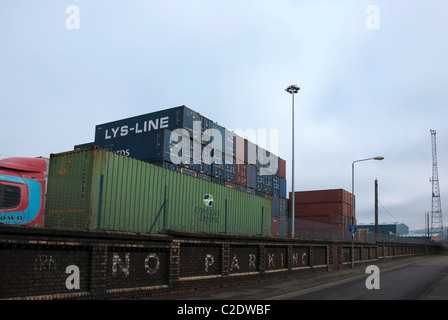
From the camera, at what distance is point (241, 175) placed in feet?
94.5

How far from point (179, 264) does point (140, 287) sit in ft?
6.25

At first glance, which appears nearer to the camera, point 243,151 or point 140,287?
point 140,287

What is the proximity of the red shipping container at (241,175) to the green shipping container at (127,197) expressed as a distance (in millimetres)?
10430

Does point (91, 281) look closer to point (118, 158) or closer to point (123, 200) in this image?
point (123, 200)

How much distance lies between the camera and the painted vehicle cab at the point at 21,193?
36.8ft

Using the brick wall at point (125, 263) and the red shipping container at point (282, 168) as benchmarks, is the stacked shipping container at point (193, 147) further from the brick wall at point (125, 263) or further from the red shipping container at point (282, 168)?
the brick wall at point (125, 263)

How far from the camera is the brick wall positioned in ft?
29.3

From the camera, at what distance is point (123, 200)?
498 inches

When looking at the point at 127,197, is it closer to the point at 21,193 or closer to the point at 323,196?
the point at 21,193

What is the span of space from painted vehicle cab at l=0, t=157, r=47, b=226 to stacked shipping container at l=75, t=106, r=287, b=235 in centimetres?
851

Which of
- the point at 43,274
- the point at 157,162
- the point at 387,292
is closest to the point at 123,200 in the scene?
the point at 43,274

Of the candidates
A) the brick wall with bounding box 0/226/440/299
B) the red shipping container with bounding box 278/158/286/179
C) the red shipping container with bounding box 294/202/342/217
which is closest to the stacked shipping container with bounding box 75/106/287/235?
the red shipping container with bounding box 278/158/286/179

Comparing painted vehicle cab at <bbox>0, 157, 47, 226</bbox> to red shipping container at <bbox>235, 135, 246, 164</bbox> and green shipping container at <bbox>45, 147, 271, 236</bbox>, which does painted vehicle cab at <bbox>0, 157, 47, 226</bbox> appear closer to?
green shipping container at <bbox>45, 147, 271, 236</bbox>

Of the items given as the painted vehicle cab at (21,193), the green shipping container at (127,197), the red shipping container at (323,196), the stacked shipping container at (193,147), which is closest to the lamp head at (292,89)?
the stacked shipping container at (193,147)
